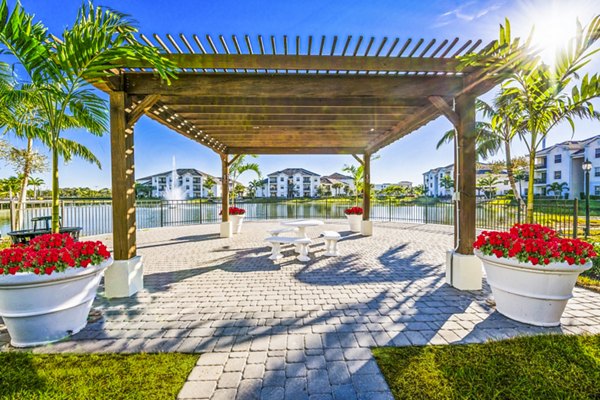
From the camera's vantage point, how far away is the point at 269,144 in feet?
27.9

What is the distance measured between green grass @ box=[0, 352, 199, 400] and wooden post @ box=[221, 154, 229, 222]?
657 cm

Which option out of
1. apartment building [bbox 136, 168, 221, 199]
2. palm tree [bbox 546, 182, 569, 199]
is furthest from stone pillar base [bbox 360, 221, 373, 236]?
apartment building [bbox 136, 168, 221, 199]

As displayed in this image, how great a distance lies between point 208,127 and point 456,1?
209 inches

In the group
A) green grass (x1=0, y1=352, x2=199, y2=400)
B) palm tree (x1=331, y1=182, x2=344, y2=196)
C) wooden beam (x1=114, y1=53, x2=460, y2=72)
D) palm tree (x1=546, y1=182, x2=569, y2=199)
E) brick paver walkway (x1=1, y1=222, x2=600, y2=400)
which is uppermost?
palm tree (x1=331, y1=182, x2=344, y2=196)

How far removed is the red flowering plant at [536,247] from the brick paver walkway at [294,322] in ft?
2.41

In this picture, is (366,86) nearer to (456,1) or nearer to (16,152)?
(456,1)

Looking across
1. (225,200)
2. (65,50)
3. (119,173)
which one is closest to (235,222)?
(225,200)

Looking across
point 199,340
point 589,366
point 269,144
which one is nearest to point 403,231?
point 269,144

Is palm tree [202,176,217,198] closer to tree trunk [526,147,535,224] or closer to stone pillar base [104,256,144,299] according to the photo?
stone pillar base [104,256,144,299]

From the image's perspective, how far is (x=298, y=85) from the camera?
3.85m

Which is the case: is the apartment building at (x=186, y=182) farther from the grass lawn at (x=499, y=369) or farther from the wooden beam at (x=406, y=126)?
the grass lawn at (x=499, y=369)

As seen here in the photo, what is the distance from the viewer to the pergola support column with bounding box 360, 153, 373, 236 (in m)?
8.80

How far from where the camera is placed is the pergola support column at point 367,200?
8797 millimetres

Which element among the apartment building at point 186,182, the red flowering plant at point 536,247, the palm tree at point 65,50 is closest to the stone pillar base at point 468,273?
the red flowering plant at point 536,247
